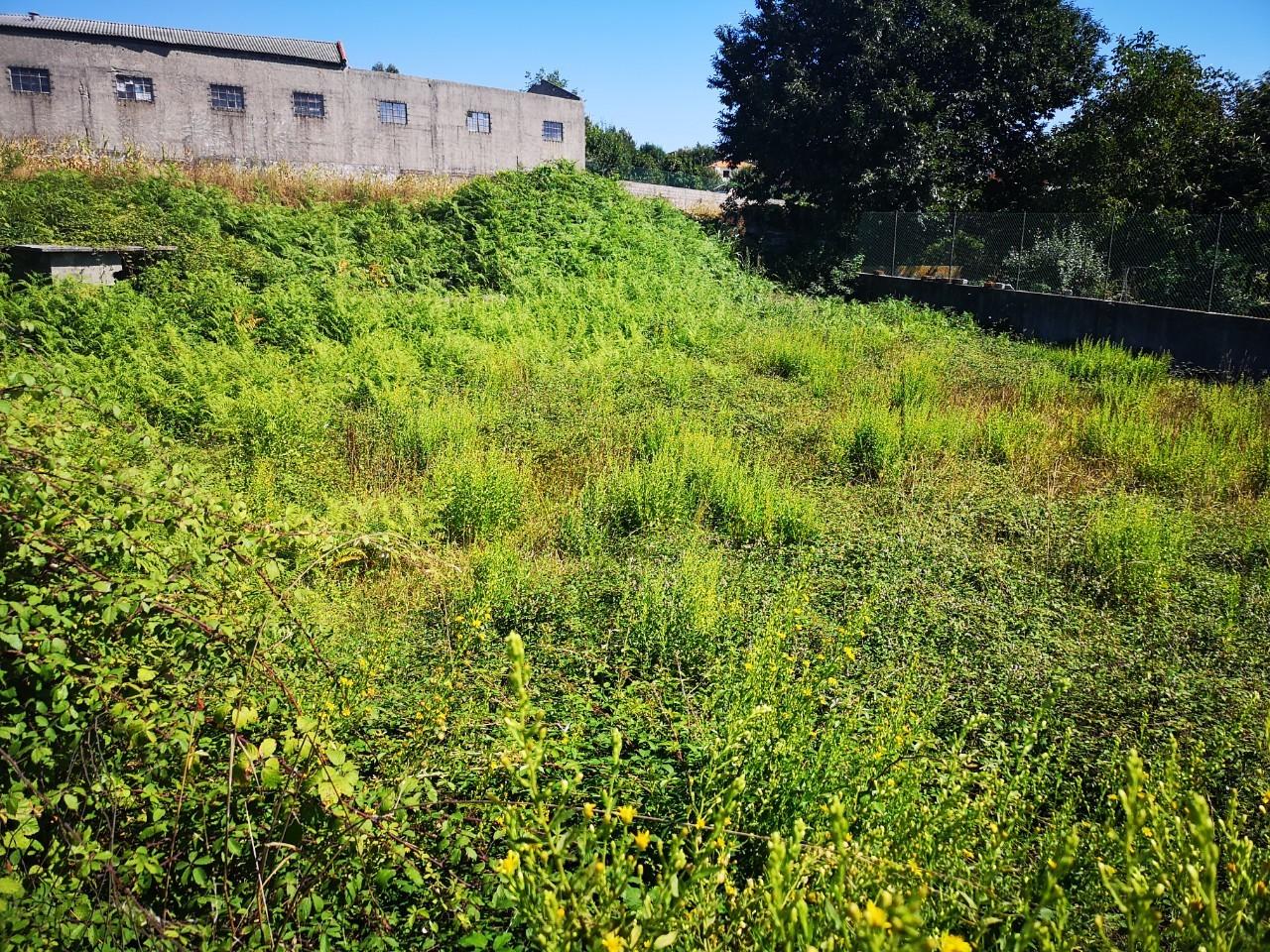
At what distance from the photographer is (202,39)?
1108 inches

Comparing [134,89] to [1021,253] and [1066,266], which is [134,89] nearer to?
[1021,253]

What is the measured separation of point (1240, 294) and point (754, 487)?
9.61 m

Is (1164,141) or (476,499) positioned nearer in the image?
(476,499)

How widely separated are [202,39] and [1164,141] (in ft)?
96.8

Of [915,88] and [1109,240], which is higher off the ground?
[915,88]

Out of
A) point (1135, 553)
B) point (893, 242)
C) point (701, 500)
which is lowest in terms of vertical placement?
point (1135, 553)

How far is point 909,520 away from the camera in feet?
19.5

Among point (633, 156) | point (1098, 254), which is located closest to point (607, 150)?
point (633, 156)

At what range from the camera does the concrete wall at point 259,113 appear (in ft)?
72.9

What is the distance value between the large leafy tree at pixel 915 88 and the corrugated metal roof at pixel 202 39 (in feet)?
57.7

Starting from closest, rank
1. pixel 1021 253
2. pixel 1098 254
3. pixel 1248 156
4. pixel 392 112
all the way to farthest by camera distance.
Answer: pixel 1098 254 < pixel 1021 253 < pixel 1248 156 < pixel 392 112

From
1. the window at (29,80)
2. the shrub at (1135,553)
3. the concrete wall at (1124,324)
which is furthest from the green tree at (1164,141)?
the window at (29,80)

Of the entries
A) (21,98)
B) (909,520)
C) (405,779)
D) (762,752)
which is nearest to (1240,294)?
(909,520)

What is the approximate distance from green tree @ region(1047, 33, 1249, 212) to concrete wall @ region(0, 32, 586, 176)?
1424 cm
